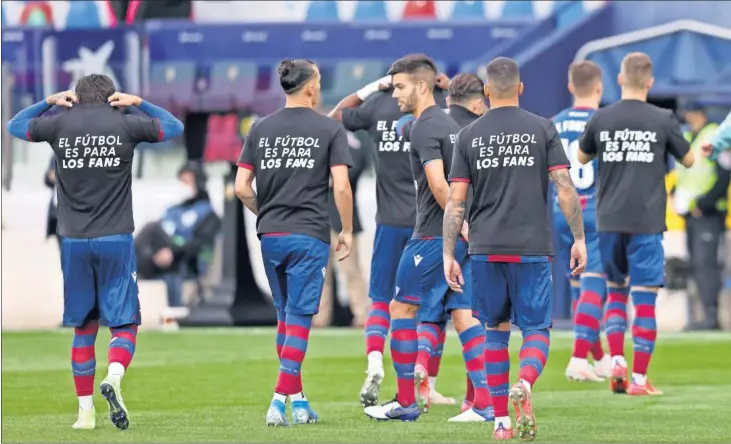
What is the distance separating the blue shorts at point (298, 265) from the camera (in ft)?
29.9

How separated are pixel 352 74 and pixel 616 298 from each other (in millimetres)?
8143

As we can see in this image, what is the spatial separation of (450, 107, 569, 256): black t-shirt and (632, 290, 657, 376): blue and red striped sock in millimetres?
2591

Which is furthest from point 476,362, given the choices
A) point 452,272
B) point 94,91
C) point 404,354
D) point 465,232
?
point 94,91

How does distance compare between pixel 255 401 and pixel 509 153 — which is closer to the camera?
pixel 509 153

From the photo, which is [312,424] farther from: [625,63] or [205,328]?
[205,328]

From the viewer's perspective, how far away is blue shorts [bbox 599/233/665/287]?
10648 mm

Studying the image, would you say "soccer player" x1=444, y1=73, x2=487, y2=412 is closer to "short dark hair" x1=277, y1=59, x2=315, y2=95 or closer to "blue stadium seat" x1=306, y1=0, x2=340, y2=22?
"short dark hair" x1=277, y1=59, x2=315, y2=95

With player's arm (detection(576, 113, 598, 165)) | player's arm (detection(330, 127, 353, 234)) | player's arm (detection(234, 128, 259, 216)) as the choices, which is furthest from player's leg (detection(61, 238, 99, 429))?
player's arm (detection(576, 113, 598, 165))

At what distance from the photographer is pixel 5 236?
18984mm

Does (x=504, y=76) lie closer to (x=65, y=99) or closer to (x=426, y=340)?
(x=426, y=340)

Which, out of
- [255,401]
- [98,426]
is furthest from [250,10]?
[98,426]

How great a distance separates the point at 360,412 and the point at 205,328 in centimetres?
805

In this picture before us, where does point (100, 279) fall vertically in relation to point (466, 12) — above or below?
below

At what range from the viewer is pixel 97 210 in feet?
29.5
